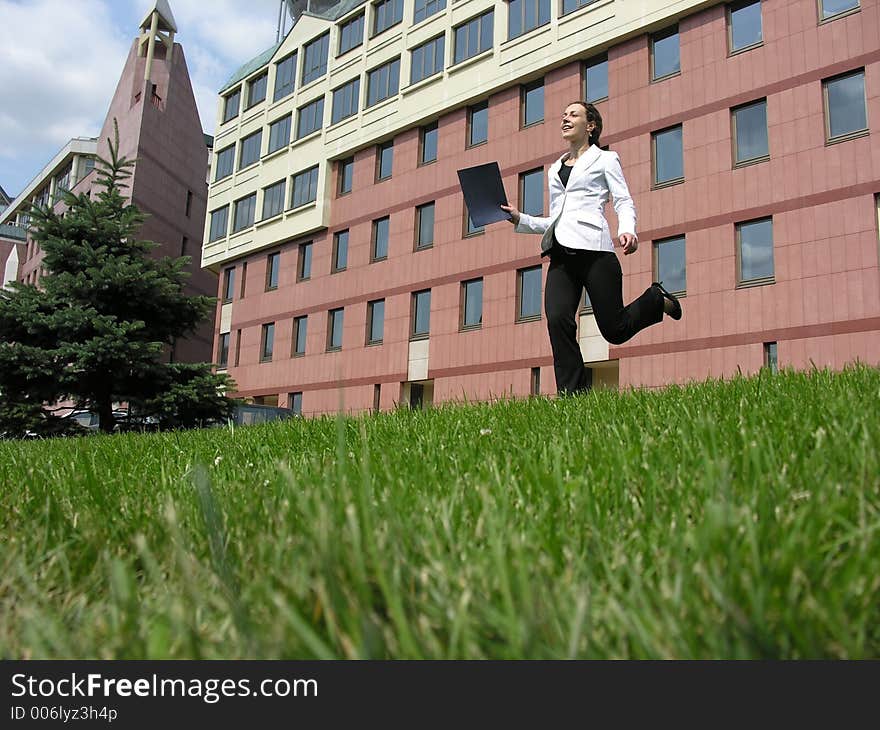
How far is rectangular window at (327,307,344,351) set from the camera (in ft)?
119

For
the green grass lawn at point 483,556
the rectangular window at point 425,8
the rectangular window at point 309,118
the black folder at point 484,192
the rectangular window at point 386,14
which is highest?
the rectangular window at point 386,14

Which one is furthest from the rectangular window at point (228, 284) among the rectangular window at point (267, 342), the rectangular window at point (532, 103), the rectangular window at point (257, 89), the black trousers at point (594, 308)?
the black trousers at point (594, 308)

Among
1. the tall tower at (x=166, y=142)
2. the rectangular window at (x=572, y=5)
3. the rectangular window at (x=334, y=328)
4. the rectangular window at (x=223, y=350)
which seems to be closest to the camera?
the rectangular window at (x=572, y=5)

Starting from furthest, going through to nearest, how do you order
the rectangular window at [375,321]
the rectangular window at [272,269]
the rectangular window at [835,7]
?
the rectangular window at [272,269]
the rectangular window at [375,321]
the rectangular window at [835,7]

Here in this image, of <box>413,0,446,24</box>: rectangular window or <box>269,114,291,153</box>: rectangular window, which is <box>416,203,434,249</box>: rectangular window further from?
<box>269,114,291,153</box>: rectangular window

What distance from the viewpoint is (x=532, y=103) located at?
3016cm

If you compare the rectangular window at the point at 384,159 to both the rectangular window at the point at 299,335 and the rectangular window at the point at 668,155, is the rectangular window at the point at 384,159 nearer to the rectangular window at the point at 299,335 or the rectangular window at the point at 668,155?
the rectangular window at the point at 299,335

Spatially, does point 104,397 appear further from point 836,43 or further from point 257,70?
point 257,70

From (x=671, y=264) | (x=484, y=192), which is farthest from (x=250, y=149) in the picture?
(x=484, y=192)

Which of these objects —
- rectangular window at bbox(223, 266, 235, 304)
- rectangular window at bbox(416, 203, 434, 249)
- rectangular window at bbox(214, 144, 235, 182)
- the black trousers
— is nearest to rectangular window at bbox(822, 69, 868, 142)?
rectangular window at bbox(416, 203, 434, 249)

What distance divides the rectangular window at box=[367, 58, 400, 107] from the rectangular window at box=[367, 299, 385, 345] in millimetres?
10026

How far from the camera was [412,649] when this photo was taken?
83 cm

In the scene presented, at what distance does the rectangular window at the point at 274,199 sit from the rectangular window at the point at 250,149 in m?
2.53

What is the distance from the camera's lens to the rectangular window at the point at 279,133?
40.7 m
